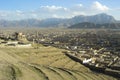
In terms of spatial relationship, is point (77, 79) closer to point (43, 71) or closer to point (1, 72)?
point (43, 71)

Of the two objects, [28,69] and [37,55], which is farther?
[37,55]

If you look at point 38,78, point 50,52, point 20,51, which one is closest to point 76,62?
point 50,52

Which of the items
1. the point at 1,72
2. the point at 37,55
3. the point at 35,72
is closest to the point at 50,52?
the point at 37,55

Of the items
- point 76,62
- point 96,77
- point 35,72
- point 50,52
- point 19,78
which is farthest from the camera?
point 50,52

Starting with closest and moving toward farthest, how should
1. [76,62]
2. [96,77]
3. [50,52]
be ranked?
[96,77] → [76,62] → [50,52]

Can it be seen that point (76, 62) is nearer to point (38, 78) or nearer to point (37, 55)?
point (37, 55)

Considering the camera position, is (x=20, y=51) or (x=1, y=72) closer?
(x=1, y=72)
